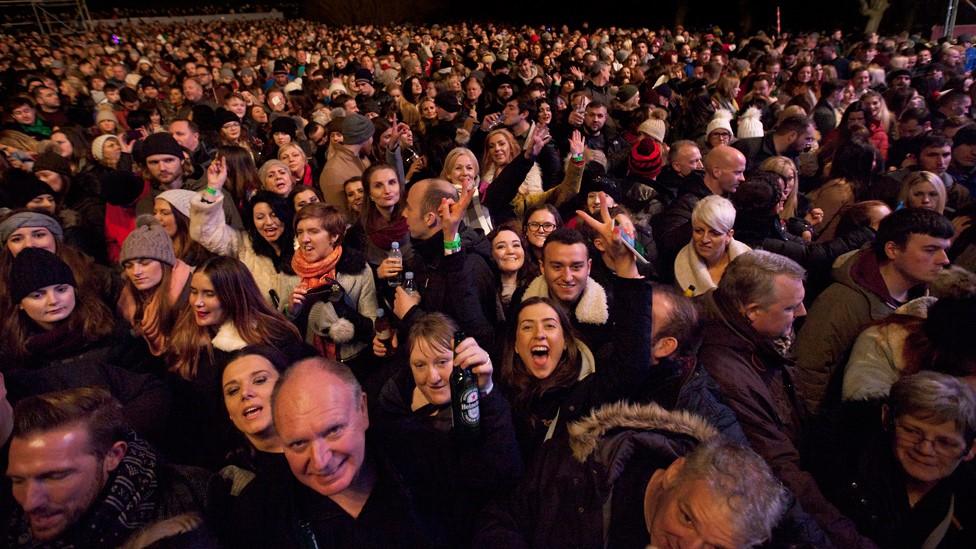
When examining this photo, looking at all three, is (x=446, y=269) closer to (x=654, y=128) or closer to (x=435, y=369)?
(x=435, y=369)

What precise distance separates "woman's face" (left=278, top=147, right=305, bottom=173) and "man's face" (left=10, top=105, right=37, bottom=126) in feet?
14.2

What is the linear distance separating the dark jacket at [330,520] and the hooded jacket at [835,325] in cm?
199

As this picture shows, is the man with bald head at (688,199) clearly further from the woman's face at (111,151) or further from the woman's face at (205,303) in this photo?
the woman's face at (111,151)

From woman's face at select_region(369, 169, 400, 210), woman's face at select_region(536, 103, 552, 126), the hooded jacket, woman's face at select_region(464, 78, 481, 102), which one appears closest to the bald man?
woman's face at select_region(369, 169, 400, 210)

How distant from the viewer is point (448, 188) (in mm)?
3559

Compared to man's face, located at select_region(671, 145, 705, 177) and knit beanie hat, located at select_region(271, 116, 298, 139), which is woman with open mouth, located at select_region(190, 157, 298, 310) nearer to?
knit beanie hat, located at select_region(271, 116, 298, 139)

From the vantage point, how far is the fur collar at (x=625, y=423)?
177cm

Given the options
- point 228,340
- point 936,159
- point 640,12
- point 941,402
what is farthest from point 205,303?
point 640,12

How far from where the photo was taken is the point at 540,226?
350cm

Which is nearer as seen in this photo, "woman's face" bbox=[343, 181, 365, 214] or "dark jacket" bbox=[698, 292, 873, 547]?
"dark jacket" bbox=[698, 292, 873, 547]

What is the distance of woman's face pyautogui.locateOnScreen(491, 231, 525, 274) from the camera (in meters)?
3.38

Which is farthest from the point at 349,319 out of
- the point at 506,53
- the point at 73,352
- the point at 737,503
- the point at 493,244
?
the point at 506,53

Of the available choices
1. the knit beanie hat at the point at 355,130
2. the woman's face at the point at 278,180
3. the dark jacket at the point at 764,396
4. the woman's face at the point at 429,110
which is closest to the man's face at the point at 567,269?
the dark jacket at the point at 764,396

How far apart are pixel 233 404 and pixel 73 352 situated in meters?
1.17
